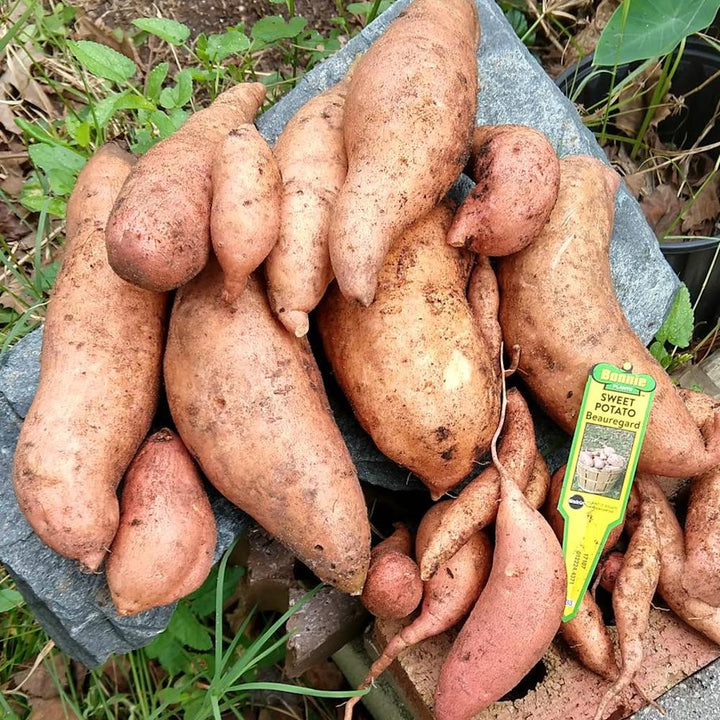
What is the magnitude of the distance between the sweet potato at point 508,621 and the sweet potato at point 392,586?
103 mm

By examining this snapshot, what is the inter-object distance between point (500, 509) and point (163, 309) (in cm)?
67

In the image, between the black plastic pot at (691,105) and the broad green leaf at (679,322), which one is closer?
the broad green leaf at (679,322)

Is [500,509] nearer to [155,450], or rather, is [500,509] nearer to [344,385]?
[344,385]

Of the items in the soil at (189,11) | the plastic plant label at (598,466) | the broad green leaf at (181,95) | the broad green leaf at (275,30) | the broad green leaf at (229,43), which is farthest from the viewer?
the soil at (189,11)

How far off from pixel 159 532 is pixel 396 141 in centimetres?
72

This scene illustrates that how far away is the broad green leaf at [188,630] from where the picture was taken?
1.67m

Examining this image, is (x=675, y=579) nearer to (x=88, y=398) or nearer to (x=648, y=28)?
(x=88, y=398)

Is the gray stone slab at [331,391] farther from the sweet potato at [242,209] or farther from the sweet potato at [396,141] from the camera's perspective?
the sweet potato at [242,209]

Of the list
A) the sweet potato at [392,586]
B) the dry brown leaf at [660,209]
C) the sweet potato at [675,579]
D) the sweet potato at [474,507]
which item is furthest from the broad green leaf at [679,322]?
the sweet potato at [392,586]

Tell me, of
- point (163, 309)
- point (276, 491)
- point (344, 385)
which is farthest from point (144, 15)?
point (276, 491)

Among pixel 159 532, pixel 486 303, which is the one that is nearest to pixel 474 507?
pixel 486 303

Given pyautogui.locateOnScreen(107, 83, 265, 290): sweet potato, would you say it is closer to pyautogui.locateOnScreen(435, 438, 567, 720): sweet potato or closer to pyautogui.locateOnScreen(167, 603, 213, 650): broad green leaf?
pyautogui.locateOnScreen(435, 438, 567, 720): sweet potato

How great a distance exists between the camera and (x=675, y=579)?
4.53 feet

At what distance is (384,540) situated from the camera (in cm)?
144
